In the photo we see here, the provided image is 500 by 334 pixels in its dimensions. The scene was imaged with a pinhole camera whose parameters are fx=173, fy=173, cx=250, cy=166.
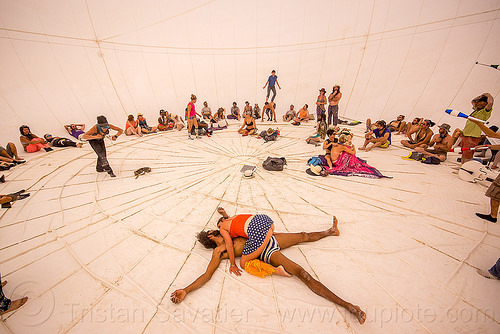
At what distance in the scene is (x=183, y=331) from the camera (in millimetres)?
1335

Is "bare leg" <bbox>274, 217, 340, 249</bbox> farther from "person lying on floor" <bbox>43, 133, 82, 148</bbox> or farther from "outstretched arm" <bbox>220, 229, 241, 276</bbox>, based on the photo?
"person lying on floor" <bbox>43, 133, 82, 148</bbox>

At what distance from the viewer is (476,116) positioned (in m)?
3.14

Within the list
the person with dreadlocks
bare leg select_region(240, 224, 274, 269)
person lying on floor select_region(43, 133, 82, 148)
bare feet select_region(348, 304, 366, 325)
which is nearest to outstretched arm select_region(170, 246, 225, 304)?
bare leg select_region(240, 224, 274, 269)

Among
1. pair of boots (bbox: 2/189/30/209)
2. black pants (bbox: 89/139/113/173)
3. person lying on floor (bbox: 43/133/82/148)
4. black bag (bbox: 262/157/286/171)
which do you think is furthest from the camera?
person lying on floor (bbox: 43/133/82/148)

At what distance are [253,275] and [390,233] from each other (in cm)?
172

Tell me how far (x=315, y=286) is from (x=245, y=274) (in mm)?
659

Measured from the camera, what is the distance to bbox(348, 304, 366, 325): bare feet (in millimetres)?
1300

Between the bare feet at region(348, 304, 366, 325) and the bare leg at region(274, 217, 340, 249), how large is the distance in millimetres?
700

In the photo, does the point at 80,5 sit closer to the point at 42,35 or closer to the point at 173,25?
the point at 42,35

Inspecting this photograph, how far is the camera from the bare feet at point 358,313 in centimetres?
130

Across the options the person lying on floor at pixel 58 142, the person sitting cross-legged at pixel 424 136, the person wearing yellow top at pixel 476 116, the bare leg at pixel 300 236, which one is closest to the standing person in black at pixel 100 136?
the person lying on floor at pixel 58 142

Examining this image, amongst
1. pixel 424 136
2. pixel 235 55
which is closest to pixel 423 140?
pixel 424 136

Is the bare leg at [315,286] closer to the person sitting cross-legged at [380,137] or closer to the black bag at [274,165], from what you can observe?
the black bag at [274,165]

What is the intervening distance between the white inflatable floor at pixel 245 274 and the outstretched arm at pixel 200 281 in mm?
83
